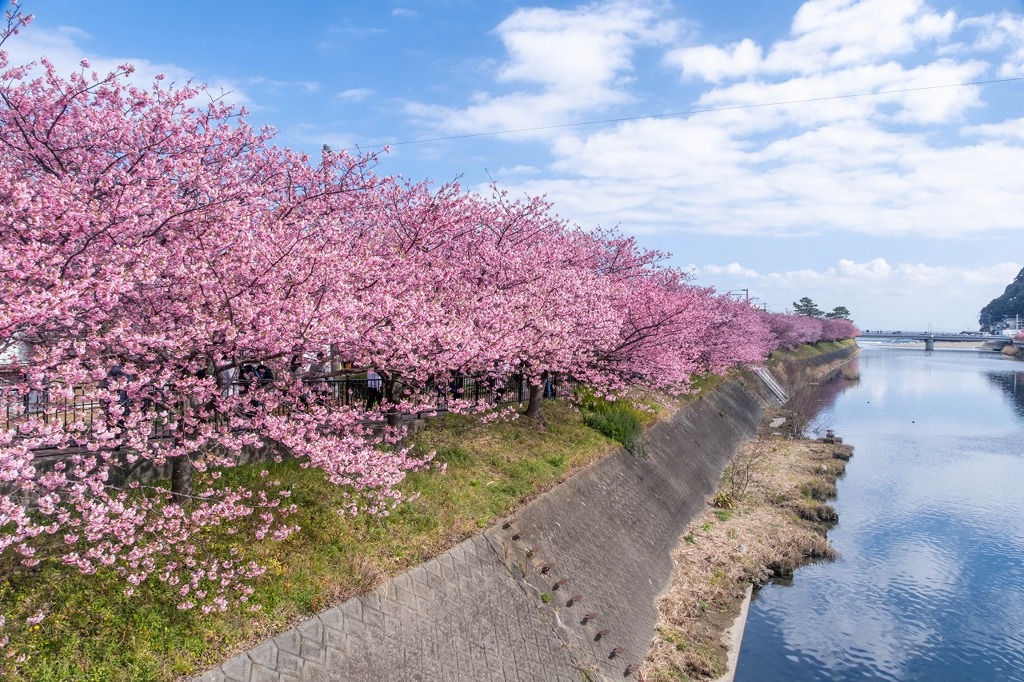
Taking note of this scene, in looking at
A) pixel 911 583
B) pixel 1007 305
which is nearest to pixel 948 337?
pixel 1007 305

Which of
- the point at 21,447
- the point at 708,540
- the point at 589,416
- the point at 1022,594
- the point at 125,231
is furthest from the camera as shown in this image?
the point at 589,416

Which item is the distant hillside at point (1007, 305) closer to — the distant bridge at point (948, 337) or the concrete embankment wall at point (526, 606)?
the distant bridge at point (948, 337)

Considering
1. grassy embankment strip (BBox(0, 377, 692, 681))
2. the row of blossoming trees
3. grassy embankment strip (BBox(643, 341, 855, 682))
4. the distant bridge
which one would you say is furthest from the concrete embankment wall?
the distant bridge

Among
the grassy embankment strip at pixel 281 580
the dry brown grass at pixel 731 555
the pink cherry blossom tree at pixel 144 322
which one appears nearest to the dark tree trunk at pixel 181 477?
the pink cherry blossom tree at pixel 144 322

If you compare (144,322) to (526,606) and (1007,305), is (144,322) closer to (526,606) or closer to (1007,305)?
(526,606)

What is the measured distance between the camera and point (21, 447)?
7203mm

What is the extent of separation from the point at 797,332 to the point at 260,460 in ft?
295

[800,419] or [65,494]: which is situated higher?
[65,494]

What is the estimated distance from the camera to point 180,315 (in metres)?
9.77

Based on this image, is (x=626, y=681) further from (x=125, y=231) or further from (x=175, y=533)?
(x=125, y=231)

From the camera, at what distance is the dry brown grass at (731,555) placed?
1424cm

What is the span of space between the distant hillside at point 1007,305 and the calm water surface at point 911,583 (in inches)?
6789

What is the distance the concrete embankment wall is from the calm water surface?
3296 millimetres

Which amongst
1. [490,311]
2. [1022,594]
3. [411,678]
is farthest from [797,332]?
[411,678]
